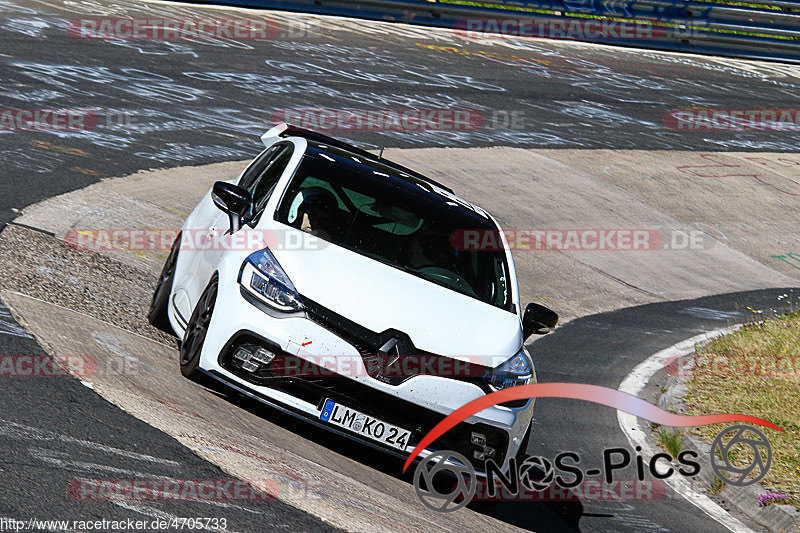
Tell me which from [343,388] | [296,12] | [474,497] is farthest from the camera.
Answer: [296,12]

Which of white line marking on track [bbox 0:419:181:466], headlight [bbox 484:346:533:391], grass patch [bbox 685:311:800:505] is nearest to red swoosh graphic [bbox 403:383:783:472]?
grass patch [bbox 685:311:800:505]

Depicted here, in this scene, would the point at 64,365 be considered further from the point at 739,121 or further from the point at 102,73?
the point at 739,121

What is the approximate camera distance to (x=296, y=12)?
2180cm

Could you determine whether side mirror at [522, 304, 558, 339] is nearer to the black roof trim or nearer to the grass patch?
the black roof trim

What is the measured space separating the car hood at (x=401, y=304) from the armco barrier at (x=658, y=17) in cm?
1640

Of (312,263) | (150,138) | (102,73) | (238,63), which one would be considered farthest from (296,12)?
(312,263)

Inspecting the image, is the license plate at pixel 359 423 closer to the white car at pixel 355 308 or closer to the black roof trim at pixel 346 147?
the white car at pixel 355 308

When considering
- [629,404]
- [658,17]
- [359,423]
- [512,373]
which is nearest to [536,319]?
[512,373]

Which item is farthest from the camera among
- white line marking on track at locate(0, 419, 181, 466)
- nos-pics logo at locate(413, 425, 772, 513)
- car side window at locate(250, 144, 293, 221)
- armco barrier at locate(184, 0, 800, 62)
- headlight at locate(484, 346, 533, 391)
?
armco barrier at locate(184, 0, 800, 62)

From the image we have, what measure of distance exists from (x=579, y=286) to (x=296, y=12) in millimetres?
11377

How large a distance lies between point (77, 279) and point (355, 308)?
327 cm

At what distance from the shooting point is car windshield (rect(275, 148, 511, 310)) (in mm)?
6832

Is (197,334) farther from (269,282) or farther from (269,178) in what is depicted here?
(269,178)

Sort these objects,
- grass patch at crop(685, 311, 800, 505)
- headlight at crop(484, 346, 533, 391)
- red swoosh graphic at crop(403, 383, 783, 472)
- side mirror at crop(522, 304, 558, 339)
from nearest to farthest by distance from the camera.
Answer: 1. headlight at crop(484, 346, 533, 391)
2. side mirror at crop(522, 304, 558, 339)
3. grass patch at crop(685, 311, 800, 505)
4. red swoosh graphic at crop(403, 383, 783, 472)
